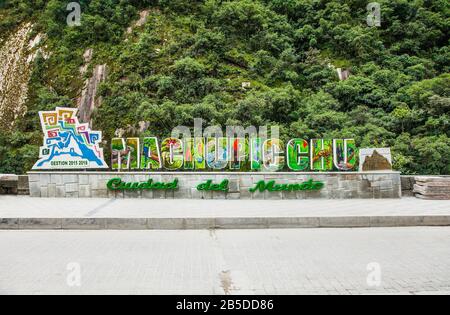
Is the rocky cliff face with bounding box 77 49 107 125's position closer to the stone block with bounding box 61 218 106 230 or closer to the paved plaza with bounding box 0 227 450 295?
the stone block with bounding box 61 218 106 230

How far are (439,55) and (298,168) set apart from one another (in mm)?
25036

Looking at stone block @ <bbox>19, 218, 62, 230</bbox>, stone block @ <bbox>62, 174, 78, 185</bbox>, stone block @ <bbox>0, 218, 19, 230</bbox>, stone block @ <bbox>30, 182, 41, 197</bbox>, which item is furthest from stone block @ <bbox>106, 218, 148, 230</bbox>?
stone block @ <bbox>30, 182, 41, 197</bbox>

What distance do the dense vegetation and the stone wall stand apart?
10215 mm

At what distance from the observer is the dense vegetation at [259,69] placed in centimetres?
2466

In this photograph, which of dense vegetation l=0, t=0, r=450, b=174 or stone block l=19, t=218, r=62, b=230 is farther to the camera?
dense vegetation l=0, t=0, r=450, b=174

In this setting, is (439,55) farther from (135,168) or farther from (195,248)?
(195,248)

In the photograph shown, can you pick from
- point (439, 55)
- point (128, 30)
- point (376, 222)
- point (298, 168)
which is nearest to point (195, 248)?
point (376, 222)

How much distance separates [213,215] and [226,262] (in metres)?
3.52

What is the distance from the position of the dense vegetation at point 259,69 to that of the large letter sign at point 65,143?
10.9 m

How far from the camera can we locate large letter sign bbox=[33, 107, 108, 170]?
13.3 m

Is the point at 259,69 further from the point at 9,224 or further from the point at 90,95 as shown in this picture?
the point at 9,224

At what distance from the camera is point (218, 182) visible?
12828mm

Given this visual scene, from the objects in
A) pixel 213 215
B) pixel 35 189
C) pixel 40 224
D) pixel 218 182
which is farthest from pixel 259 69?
pixel 40 224

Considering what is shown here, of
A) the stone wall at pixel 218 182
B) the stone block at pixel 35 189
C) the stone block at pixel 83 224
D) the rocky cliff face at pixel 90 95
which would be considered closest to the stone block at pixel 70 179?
the stone wall at pixel 218 182
